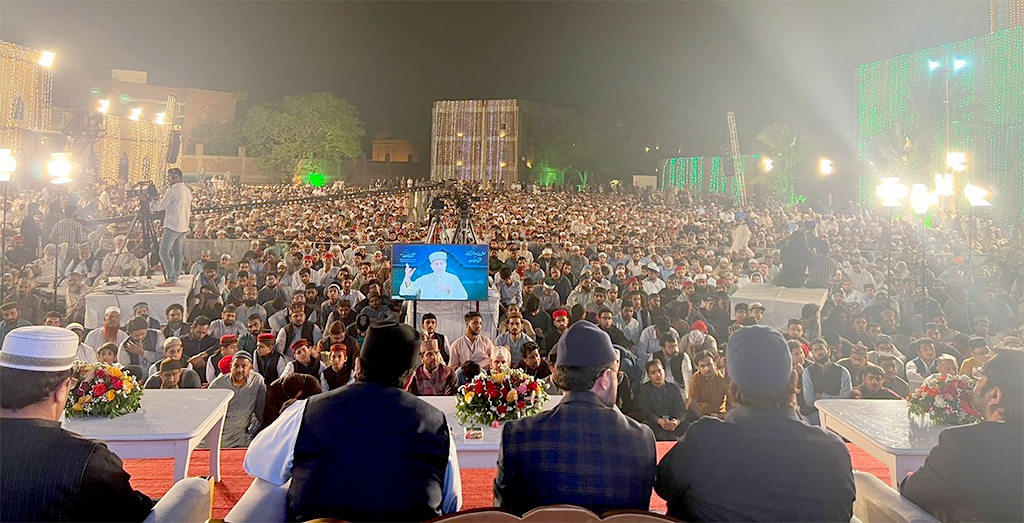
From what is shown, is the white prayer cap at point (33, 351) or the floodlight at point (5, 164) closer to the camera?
the white prayer cap at point (33, 351)

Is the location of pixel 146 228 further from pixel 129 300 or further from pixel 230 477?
pixel 230 477

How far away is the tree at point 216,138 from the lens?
3866cm

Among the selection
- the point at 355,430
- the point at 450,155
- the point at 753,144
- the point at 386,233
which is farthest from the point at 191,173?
the point at 355,430

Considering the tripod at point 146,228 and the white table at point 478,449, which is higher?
the tripod at point 146,228

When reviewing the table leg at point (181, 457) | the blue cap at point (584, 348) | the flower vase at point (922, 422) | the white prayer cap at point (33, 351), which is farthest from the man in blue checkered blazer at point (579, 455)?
the flower vase at point (922, 422)

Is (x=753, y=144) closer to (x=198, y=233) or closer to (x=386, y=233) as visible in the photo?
(x=386, y=233)

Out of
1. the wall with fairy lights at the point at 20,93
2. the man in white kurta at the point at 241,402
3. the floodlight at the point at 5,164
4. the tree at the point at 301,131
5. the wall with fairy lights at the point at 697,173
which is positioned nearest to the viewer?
the man in white kurta at the point at 241,402

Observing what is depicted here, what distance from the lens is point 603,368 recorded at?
229cm

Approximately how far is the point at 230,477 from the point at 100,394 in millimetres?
996

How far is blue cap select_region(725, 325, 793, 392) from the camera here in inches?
84.3

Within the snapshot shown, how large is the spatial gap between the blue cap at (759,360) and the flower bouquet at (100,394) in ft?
8.99

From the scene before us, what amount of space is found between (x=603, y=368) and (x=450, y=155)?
37.7m

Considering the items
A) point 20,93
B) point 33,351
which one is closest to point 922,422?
point 33,351

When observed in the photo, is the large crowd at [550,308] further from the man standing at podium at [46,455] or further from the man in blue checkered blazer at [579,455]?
the man standing at podium at [46,455]
